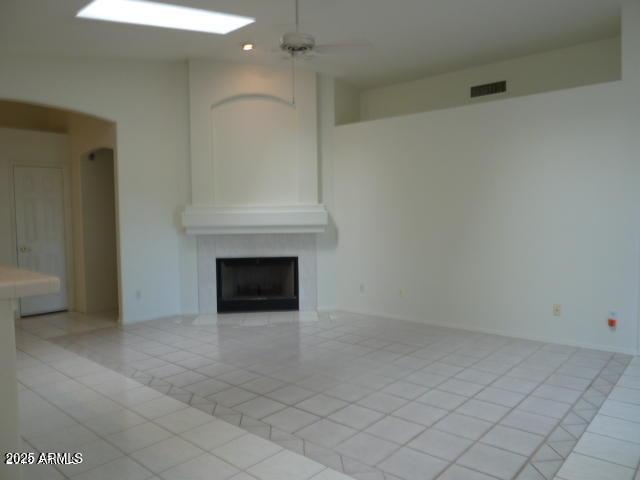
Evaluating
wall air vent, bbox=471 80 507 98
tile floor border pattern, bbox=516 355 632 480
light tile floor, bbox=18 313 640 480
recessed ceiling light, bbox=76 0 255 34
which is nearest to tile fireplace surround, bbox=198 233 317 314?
light tile floor, bbox=18 313 640 480

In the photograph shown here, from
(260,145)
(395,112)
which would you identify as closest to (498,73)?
(395,112)

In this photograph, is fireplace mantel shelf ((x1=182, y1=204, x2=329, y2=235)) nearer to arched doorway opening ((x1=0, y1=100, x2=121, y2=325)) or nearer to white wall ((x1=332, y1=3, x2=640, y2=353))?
white wall ((x1=332, y1=3, x2=640, y2=353))

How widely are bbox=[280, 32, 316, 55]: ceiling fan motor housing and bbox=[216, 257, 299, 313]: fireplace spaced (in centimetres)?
319

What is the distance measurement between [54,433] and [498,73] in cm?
593

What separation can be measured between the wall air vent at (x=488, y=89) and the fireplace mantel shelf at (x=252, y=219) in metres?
Answer: 2.49

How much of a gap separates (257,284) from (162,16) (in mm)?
3616

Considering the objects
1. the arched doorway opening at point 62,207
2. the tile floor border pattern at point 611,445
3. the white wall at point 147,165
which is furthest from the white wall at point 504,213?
the arched doorway opening at point 62,207

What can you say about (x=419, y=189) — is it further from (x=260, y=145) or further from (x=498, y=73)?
(x=260, y=145)

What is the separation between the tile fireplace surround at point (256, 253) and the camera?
6.44 meters

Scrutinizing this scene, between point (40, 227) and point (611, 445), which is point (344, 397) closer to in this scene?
point (611, 445)

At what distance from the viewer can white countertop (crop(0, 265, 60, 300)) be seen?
2.18 m

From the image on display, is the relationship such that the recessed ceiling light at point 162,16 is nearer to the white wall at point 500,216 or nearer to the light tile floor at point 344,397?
the white wall at point 500,216

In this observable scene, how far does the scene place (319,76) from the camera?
21.7ft

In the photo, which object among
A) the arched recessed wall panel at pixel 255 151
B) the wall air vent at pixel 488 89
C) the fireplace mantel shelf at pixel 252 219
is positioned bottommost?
Result: the fireplace mantel shelf at pixel 252 219
